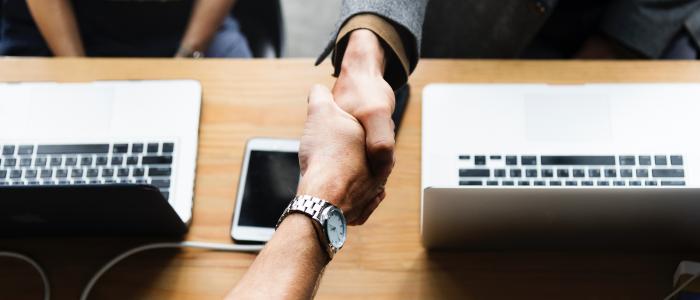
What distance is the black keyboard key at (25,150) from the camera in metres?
0.90

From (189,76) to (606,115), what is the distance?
0.58m

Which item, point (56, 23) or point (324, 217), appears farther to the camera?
point (56, 23)

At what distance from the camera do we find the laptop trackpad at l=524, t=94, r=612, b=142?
0.87 metres

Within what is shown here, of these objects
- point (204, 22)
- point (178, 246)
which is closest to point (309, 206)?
point (178, 246)

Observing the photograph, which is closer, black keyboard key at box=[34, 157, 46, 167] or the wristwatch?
the wristwatch

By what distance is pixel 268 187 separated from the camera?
896mm

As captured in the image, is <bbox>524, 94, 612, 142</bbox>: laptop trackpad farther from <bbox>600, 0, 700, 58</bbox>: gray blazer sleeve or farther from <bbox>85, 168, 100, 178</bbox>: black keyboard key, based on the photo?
<bbox>85, 168, 100, 178</bbox>: black keyboard key

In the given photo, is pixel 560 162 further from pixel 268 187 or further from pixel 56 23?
pixel 56 23

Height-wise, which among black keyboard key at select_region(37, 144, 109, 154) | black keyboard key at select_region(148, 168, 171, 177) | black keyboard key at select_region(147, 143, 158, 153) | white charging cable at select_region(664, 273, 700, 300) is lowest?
white charging cable at select_region(664, 273, 700, 300)

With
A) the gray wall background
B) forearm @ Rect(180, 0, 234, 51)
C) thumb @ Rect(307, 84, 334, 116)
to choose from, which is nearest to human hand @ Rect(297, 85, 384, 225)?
thumb @ Rect(307, 84, 334, 116)

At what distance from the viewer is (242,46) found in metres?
1.26

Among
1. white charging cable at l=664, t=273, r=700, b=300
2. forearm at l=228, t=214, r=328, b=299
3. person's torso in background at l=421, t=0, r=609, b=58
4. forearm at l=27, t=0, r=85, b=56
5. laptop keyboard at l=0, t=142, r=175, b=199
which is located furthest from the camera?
forearm at l=27, t=0, r=85, b=56

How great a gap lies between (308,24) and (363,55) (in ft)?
3.85

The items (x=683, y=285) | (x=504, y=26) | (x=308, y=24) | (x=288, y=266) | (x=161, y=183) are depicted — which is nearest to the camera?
(x=288, y=266)
